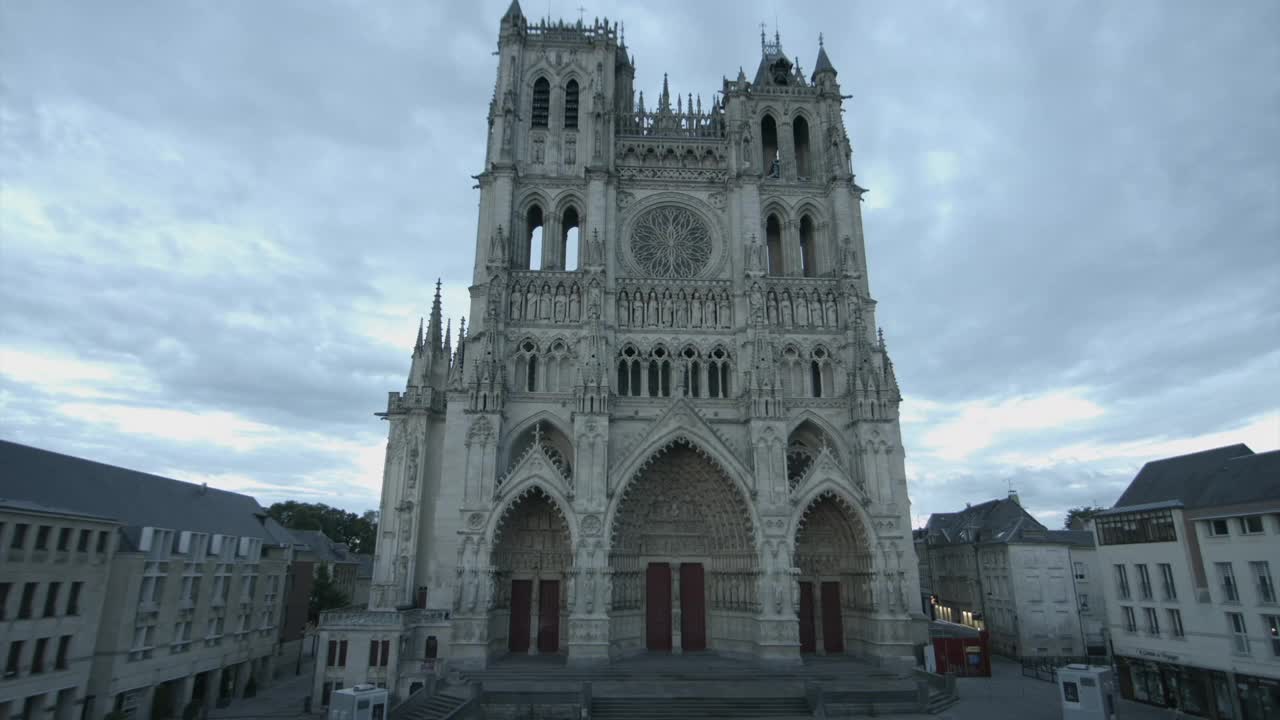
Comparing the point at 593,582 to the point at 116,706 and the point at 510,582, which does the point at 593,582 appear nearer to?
the point at 510,582

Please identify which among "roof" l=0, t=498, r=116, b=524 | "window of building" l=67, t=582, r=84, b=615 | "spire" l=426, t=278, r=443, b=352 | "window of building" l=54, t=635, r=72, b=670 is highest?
"spire" l=426, t=278, r=443, b=352

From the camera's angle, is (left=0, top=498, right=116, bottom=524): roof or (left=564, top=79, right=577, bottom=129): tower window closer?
(left=0, top=498, right=116, bottom=524): roof

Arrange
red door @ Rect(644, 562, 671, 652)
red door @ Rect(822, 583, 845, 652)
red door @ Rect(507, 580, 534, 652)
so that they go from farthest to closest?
1. red door @ Rect(822, 583, 845, 652)
2. red door @ Rect(644, 562, 671, 652)
3. red door @ Rect(507, 580, 534, 652)

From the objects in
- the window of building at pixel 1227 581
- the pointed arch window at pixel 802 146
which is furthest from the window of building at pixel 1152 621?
the pointed arch window at pixel 802 146

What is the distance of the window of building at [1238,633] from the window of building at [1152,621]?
3.16 meters

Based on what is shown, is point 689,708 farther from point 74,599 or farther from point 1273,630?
point 74,599

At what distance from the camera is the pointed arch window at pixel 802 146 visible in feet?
143

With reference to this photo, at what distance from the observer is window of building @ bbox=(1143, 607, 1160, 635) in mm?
28969

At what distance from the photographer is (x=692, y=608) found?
34812 millimetres

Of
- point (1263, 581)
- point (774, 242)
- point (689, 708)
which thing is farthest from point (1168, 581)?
point (774, 242)

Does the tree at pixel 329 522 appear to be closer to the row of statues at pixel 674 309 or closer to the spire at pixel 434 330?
the spire at pixel 434 330

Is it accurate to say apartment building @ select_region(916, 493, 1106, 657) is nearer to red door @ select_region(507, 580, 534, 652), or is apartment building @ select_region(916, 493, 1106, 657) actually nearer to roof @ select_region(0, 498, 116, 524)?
red door @ select_region(507, 580, 534, 652)

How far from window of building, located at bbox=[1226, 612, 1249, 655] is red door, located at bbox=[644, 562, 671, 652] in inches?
880

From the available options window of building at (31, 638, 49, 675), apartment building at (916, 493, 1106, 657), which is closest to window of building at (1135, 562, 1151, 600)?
apartment building at (916, 493, 1106, 657)
